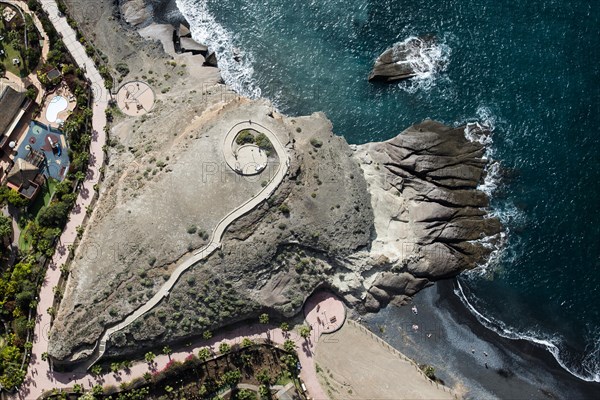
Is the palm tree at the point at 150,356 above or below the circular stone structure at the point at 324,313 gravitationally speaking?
above

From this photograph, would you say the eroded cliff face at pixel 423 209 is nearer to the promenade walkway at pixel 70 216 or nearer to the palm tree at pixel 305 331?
the palm tree at pixel 305 331

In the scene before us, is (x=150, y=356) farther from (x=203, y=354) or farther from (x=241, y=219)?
(x=241, y=219)

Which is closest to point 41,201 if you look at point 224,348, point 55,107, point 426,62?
point 55,107

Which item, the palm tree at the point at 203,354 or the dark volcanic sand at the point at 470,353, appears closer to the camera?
the palm tree at the point at 203,354

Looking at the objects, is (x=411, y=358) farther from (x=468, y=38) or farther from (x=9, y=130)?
(x=9, y=130)

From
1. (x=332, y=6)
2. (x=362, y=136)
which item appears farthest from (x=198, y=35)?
(x=362, y=136)

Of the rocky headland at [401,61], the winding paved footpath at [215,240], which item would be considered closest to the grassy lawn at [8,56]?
the winding paved footpath at [215,240]

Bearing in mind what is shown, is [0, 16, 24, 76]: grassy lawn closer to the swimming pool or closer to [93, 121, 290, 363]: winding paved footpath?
the swimming pool
